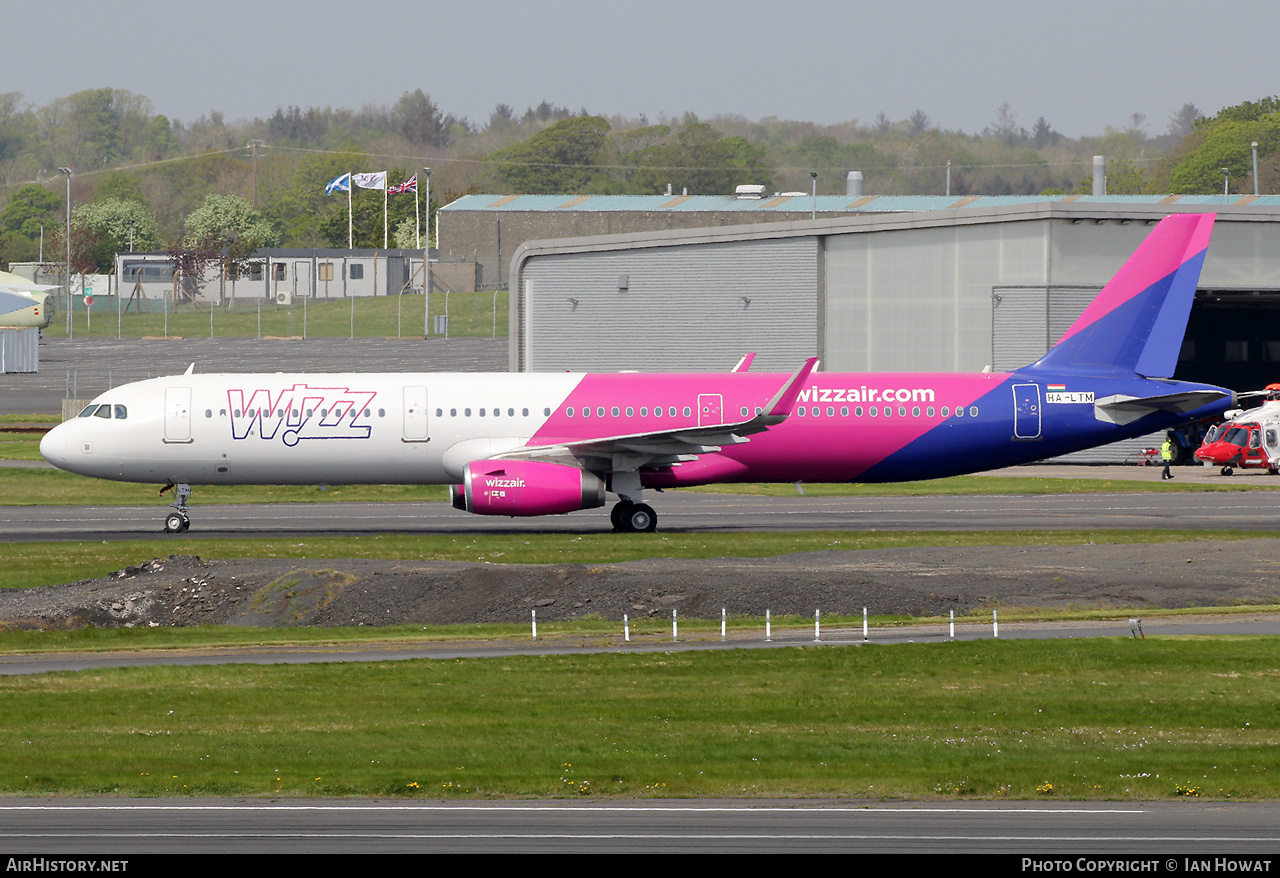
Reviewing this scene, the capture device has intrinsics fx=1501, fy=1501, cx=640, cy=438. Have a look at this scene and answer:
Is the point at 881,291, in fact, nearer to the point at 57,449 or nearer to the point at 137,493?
the point at 137,493

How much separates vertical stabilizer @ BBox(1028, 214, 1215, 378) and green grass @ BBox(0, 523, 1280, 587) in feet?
18.3

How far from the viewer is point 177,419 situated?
3866cm

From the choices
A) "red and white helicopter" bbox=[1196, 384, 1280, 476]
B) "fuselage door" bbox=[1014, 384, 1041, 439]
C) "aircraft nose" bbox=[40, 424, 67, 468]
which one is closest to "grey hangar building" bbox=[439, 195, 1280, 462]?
"red and white helicopter" bbox=[1196, 384, 1280, 476]

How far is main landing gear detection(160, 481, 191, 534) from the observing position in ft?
127

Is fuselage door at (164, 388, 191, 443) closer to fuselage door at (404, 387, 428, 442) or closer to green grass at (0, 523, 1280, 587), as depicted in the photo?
green grass at (0, 523, 1280, 587)

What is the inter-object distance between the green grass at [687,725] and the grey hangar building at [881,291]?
119 feet

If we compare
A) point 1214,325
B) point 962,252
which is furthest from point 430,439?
point 1214,325

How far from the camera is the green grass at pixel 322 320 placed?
408 ft

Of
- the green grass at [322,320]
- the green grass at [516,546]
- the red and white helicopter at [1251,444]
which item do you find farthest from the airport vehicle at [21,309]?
the red and white helicopter at [1251,444]

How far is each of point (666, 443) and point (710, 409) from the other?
206cm

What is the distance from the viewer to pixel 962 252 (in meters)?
59.3

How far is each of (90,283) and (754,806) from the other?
497 ft

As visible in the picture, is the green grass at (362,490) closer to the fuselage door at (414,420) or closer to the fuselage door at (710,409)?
the fuselage door at (414,420)

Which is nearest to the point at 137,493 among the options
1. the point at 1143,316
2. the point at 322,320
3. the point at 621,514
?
the point at 621,514
